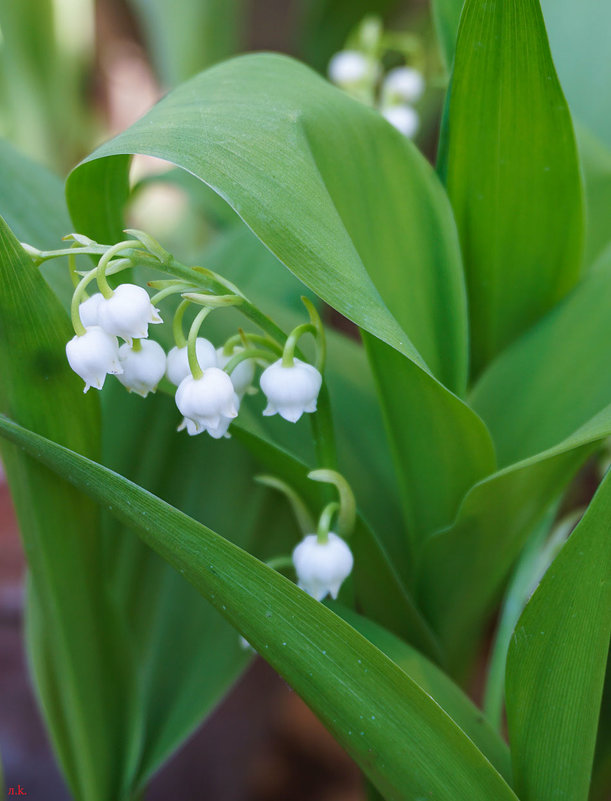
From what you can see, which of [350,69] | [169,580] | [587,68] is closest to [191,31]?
[350,69]

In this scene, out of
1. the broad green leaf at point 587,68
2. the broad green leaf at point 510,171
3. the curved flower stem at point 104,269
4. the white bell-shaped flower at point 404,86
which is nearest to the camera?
the curved flower stem at point 104,269

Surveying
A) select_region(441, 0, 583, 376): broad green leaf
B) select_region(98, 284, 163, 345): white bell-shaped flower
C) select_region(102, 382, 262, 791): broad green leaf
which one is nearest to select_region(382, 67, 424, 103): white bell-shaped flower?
select_region(441, 0, 583, 376): broad green leaf

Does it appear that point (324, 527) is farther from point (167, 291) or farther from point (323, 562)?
point (167, 291)

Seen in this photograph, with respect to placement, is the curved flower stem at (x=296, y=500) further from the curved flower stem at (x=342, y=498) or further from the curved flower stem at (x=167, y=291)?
the curved flower stem at (x=167, y=291)

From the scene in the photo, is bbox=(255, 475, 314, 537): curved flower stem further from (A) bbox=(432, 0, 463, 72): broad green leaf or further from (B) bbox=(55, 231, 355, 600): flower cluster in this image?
(A) bbox=(432, 0, 463, 72): broad green leaf

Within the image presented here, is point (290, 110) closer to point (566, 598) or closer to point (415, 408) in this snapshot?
point (415, 408)

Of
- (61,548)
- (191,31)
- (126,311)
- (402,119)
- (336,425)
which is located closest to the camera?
(126,311)

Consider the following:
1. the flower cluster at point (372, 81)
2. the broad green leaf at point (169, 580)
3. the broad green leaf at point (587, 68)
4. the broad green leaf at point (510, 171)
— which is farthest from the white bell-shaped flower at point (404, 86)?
the broad green leaf at point (169, 580)

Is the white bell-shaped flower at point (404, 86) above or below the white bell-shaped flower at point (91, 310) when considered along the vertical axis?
above
